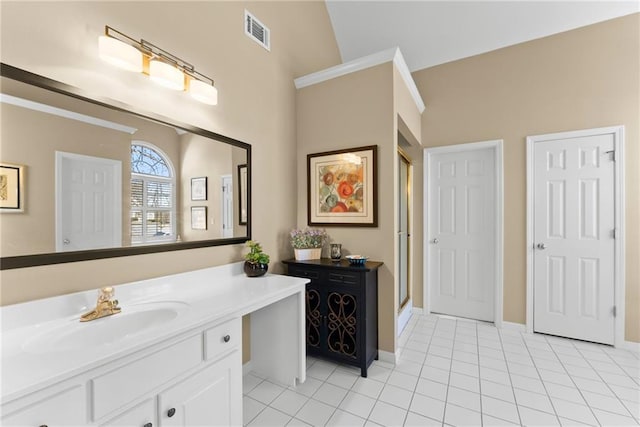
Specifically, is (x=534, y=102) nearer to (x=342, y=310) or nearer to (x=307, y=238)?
(x=307, y=238)

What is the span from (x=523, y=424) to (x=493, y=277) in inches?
71.7

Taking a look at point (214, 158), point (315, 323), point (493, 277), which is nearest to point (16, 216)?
point (214, 158)

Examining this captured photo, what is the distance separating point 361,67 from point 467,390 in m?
2.67

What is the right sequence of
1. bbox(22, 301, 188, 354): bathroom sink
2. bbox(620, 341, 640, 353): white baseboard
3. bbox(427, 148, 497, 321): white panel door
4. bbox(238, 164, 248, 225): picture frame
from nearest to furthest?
bbox(22, 301, 188, 354): bathroom sink
bbox(238, 164, 248, 225): picture frame
bbox(620, 341, 640, 353): white baseboard
bbox(427, 148, 497, 321): white panel door

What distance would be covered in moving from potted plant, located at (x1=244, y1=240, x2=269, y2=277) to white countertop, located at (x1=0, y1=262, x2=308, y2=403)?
0.06 meters

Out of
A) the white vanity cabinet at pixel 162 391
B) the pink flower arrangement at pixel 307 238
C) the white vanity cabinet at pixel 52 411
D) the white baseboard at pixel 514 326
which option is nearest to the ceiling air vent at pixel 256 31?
the pink flower arrangement at pixel 307 238

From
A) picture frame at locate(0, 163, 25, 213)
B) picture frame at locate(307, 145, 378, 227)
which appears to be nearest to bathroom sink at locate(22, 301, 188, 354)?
picture frame at locate(0, 163, 25, 213)

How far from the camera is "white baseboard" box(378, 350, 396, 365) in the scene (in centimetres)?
242

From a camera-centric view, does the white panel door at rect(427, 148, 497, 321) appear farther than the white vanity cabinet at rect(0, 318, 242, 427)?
Yes

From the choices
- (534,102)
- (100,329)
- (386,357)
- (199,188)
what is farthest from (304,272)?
(534,102)

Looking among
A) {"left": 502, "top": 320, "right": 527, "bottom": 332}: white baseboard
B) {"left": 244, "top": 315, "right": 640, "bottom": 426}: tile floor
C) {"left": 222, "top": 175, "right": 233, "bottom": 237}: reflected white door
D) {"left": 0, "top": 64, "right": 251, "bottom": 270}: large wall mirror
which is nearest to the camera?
{"left": 0, "top": 64, "right": 251, "bottom": 270}: large wall mirror

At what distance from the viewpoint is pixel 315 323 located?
8.16 ft

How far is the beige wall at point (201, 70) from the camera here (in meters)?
1.27

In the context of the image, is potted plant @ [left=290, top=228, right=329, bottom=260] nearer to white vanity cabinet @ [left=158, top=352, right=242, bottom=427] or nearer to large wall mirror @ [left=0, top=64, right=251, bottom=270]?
large wall mirror @ [left=0, top=64, right=251, bottom=270]
